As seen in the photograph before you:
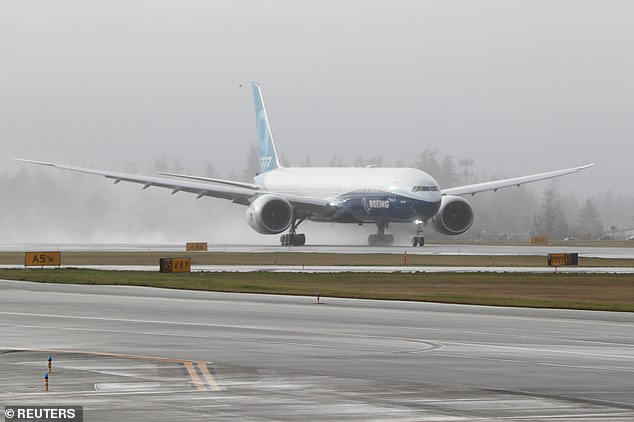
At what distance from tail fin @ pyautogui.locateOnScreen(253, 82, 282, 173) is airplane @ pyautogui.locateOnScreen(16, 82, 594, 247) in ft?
19.0

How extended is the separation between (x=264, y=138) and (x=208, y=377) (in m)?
89.7

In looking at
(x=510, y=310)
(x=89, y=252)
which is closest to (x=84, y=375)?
(x=510, y=310)

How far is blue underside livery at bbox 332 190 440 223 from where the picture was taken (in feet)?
293

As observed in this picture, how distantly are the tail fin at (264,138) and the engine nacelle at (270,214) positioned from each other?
54.1 feet

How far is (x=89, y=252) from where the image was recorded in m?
88.4

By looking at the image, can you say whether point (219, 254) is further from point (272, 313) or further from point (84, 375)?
point (84, 375)

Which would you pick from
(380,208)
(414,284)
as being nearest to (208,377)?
(414,284)

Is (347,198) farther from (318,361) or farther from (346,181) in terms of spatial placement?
(318,361)

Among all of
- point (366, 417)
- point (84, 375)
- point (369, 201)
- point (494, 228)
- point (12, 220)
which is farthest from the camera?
point (494, 228)

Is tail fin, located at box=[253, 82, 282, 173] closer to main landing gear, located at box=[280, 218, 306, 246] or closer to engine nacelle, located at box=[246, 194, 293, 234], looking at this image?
main landing gear, located at box=[280, 218, 306, 246]

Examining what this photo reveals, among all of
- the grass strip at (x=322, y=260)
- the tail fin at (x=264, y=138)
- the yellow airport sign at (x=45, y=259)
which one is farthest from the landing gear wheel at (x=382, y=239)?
the yellow airport sign at (x=45, y=259)

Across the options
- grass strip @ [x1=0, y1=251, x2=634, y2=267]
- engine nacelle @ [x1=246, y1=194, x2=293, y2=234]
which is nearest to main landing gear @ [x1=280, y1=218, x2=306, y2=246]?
engine nacelle @ [x1=246, y1=194, x2=293, y2=234]

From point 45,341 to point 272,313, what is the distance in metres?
10.2

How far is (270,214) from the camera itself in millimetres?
91188
